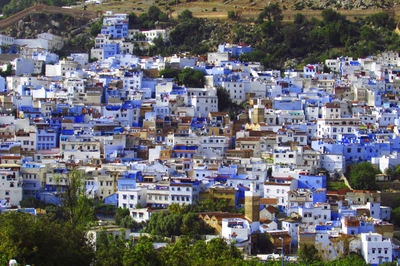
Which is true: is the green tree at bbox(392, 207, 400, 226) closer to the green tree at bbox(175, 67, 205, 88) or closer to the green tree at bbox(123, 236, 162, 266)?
the green tree at bbox(123, 236, 162, 266)

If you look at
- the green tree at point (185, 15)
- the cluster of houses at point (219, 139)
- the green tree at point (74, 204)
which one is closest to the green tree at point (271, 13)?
the green tree at point (185, 15)

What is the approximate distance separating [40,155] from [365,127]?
11.3 meters

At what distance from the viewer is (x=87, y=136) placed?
38.9 m

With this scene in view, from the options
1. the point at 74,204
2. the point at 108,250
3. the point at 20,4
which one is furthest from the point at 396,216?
the point at 20,4

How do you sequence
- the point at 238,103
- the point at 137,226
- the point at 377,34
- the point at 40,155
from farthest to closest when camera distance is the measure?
1. the point at 377,34
2. the point at 238,103
3. the point at 40,155
4. the point at 137,226

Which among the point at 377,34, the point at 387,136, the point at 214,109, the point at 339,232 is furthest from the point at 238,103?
the point at 339,232

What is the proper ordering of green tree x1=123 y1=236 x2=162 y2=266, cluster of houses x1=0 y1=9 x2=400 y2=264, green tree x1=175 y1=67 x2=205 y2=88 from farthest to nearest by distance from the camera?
green tree x1=175 y1=67 x2=205 y2=88
cluster of houses x1=0 y1=9 x2=400 y2=264
green tree x1=123 y1=236 x2=162 y2=266

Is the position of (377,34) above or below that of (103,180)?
above

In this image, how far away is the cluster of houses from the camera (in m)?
33.2

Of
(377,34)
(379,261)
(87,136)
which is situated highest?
(377,34)

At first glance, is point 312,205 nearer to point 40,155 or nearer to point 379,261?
point 379,261

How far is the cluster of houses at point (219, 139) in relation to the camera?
3316cm

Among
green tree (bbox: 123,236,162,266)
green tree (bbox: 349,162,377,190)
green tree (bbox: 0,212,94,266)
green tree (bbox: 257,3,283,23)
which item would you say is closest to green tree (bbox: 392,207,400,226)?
green tree (bbox: 349,162,377,190)

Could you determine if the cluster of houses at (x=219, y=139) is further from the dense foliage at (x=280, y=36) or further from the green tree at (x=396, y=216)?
the dense foliage at (x=280, y=36)
